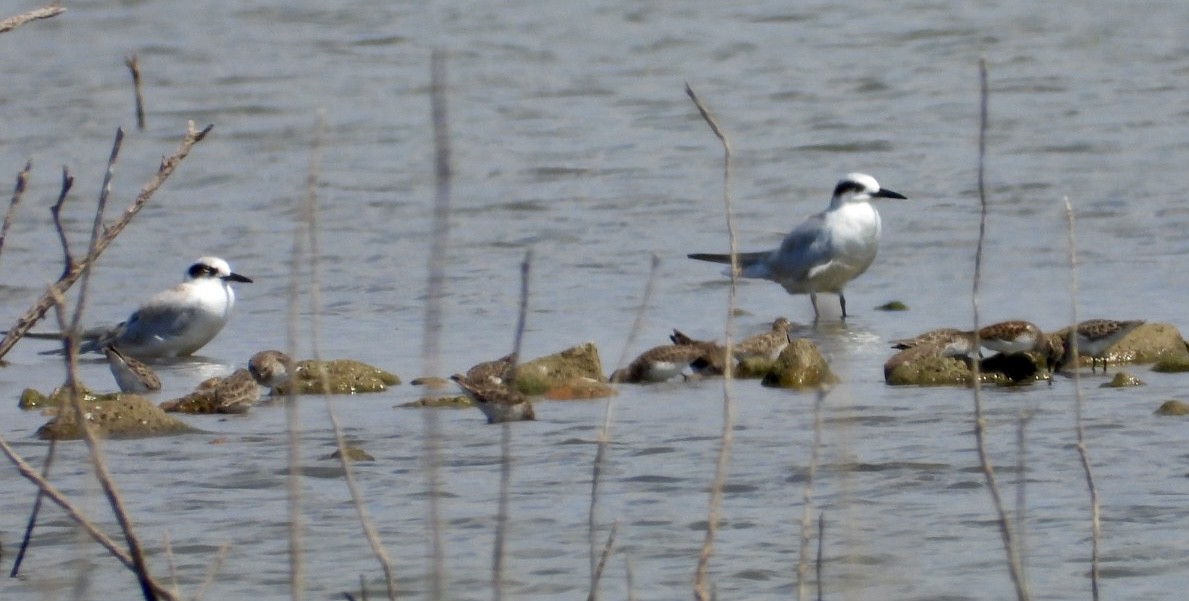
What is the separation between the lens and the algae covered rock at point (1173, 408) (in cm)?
643

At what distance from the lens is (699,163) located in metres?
14.9

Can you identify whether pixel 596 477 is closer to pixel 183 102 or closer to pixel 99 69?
pixel 183 102

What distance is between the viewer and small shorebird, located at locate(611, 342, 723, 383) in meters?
7.89

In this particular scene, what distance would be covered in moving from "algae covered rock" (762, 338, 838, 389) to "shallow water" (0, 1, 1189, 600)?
0.14 metres

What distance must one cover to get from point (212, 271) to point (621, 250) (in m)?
2.52

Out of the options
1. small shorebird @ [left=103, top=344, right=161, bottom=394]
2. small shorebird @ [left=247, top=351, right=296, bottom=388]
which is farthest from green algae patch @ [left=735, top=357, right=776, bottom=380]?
small shorebird @ [left=103, top=344, right=161, bottom=394]

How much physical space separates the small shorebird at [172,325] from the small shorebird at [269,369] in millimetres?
1397

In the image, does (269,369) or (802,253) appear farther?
(802,253)

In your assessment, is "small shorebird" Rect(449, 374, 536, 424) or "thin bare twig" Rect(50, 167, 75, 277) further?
"small shorebird" Rect(449, 374, 536, 424)

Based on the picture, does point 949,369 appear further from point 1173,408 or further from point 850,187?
point 850,187

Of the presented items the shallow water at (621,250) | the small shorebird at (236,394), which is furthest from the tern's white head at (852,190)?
the small shorebird at (236,394)

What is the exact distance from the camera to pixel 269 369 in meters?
8.09

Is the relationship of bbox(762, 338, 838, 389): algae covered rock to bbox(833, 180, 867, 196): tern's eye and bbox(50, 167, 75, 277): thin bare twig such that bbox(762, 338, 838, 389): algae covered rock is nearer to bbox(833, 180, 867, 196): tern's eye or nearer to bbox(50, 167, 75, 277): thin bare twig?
bbox(833, 180, 867, 196): tern's eye

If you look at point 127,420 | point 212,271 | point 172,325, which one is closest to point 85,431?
point 127,420
